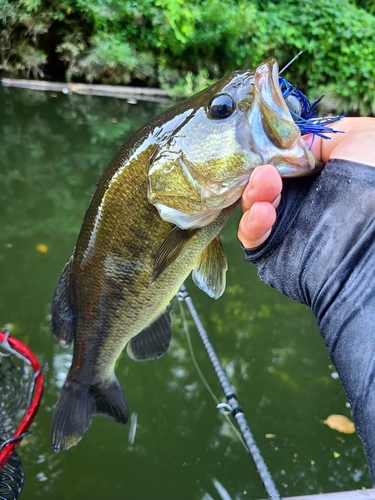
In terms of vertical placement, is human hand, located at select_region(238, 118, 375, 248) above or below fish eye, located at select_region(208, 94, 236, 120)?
below

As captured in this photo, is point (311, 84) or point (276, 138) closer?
point (276, 138)

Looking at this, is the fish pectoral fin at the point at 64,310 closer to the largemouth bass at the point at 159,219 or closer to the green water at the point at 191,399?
the largemouth bass at the point at 159,219

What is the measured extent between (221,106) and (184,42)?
7.90 metres

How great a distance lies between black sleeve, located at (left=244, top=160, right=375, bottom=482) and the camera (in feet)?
3.49

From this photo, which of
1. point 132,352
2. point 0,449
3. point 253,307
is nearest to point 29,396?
point 0,449

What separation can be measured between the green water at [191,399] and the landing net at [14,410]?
408 mm

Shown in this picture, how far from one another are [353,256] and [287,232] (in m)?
0.24

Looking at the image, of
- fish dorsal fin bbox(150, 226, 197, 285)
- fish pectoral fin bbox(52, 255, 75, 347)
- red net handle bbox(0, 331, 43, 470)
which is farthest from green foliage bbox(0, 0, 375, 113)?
fish dorsal fin bbox(150, 226, 197, 285)

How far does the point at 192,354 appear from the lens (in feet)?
9.65

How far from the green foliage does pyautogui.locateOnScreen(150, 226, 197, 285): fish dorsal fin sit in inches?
302

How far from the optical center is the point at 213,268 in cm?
142

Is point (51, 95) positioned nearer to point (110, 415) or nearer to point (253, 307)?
point (253, 307)

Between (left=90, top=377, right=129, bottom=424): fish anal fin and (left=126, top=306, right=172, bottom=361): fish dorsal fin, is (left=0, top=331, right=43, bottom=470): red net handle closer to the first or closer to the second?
(left=90, top=377, right=129, bottom=424): fish anal fin

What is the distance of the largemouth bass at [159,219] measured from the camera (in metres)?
1.11
